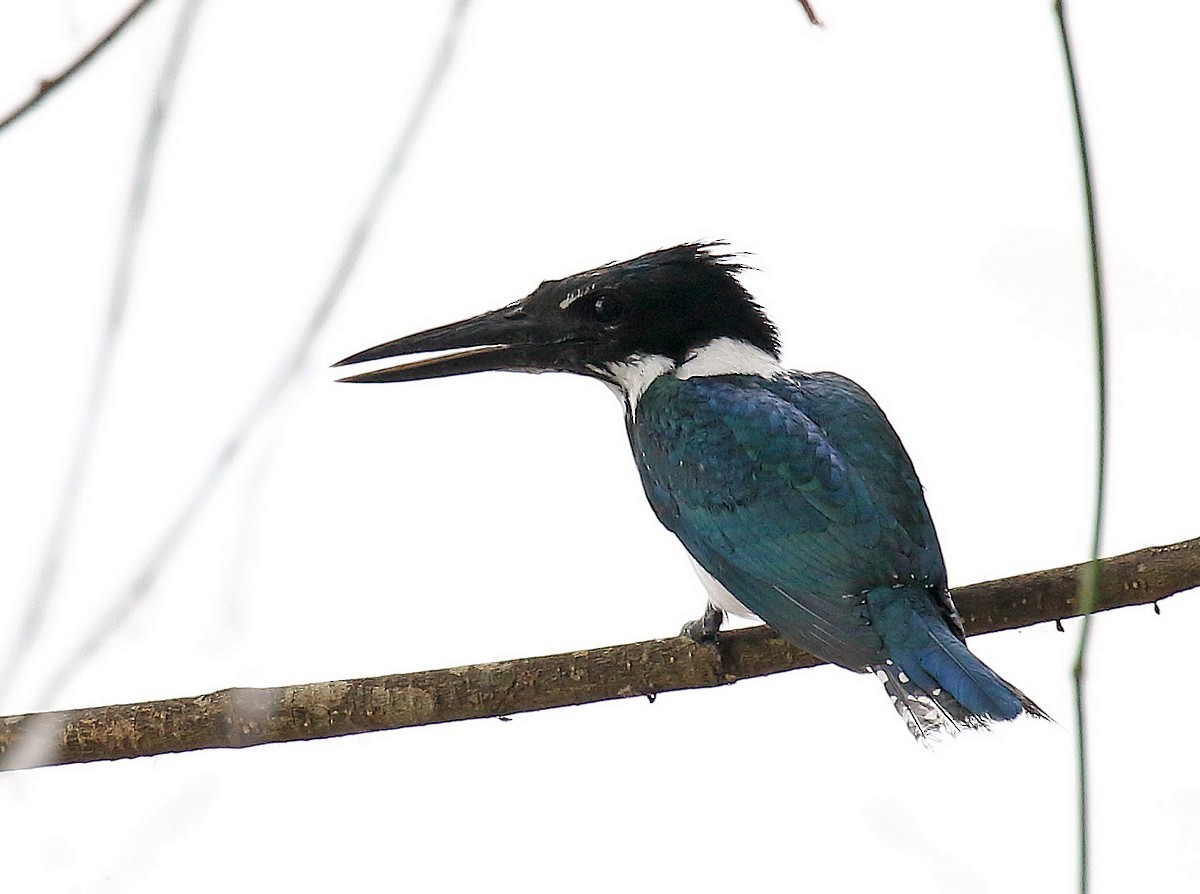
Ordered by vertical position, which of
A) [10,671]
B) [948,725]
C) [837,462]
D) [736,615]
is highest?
[837,462]

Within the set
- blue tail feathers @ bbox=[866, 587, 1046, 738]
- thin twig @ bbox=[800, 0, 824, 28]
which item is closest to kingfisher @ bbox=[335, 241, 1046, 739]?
blue tail feathers @ bbox=[866, 587, 1046, 738]

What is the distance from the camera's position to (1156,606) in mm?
1729

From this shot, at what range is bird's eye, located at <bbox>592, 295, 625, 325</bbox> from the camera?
2.16m

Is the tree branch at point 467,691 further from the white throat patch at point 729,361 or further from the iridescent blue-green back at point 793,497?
the white throat patch at point 729,361

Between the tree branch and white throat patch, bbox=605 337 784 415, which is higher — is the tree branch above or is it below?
below

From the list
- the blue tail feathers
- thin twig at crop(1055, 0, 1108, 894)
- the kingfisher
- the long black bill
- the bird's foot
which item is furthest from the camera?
the long black bill

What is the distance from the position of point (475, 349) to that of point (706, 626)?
0.57 metres

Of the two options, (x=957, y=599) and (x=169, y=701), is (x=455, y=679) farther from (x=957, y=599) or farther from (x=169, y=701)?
(x=957, y=599)

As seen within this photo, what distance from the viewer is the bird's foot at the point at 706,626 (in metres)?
1.80

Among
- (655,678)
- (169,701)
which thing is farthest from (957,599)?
(169,701)

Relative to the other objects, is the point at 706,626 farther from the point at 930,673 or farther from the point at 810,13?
the point at 810,13

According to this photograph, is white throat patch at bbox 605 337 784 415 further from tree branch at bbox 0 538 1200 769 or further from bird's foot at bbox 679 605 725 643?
tree branch at bbox 0 538 1200 769

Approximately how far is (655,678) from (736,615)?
278mm

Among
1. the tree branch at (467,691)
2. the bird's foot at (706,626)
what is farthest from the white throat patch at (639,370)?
the tree branch at (467,691)
